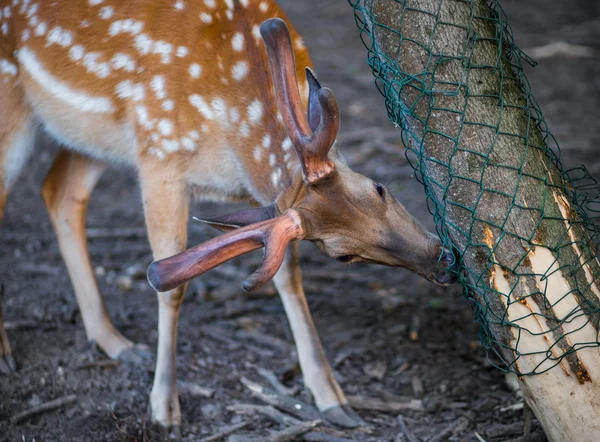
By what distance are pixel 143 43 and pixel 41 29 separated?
61cm

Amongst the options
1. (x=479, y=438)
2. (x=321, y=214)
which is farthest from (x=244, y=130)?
(x=479, y=438)

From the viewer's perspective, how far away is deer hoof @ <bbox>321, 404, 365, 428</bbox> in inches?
136

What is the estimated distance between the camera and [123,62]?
3576 millimetres

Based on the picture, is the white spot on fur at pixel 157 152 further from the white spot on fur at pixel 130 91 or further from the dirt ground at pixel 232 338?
the dirt ground at pixel 232 338

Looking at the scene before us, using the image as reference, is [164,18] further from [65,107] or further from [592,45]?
[592,45]

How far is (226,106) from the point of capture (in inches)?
137

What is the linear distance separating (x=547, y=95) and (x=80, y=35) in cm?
526

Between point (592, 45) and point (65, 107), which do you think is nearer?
point (65, 107)

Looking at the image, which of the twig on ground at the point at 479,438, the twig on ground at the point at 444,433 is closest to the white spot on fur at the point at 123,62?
the twig on ground at the point at 444,433

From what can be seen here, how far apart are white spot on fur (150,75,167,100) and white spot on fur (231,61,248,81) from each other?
0.34m

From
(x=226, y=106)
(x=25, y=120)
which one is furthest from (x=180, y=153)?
(x=25, y=120)

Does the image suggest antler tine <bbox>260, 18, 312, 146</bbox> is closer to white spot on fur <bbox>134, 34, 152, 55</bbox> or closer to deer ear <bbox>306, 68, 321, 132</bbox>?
deer ear <bbox>306, 68, 321, 132</bbox>

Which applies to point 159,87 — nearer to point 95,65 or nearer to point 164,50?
point 164,50

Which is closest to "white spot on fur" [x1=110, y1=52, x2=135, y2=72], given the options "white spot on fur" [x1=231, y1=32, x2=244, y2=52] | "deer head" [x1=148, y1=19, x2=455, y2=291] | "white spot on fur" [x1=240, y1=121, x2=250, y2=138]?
"white spot on fur" [x1=231, y1=32, x2=244, y2=52]
